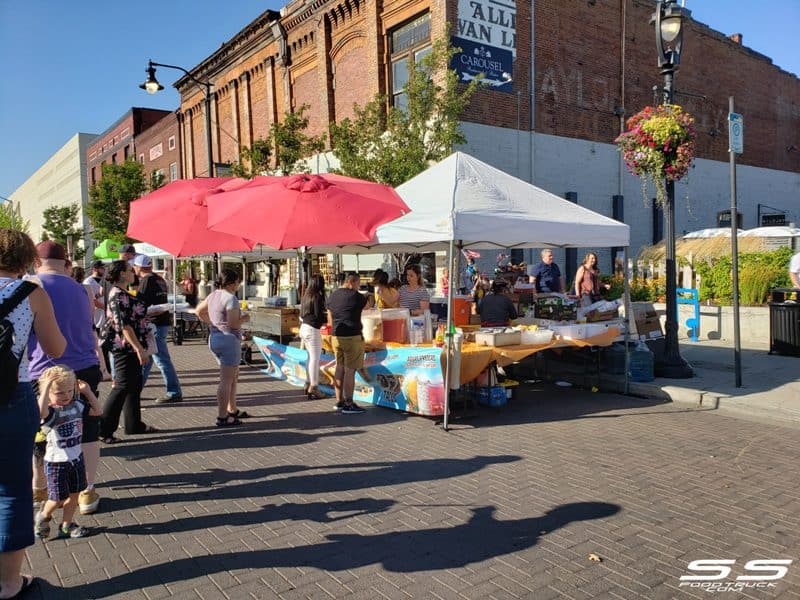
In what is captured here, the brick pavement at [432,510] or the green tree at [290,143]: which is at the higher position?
the green tree at [290,143]

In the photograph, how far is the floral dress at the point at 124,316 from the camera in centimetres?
627

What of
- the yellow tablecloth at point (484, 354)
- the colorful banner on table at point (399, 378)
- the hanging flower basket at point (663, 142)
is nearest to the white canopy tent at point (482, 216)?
the colorful banner on table at point (399, 378)

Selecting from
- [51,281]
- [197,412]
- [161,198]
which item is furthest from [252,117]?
[51,281]

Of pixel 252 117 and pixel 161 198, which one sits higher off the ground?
pixel 252 117

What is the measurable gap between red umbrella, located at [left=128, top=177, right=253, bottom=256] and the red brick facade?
9.56 meters

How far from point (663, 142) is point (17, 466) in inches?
348

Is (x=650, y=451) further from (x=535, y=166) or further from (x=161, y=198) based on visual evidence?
(x=535, y=166)

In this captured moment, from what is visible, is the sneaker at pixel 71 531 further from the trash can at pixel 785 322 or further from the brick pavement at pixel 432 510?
the trash can at pixel 785 322

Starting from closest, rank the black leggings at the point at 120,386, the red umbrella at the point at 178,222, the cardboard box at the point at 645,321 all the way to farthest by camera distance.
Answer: the black leggings at the point at 120,386 → the red umbrella at the point at 178,222 → the cardboard box at the point at 645,321

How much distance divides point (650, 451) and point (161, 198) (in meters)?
7.11

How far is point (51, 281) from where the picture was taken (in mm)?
4441

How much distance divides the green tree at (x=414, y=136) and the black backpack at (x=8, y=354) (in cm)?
1089

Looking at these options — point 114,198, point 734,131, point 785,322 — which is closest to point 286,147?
point 734,131

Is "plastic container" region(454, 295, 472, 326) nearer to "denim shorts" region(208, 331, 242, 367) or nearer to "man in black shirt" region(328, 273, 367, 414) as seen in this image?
"man in black shirt" region(328, 273, 367, 414)
